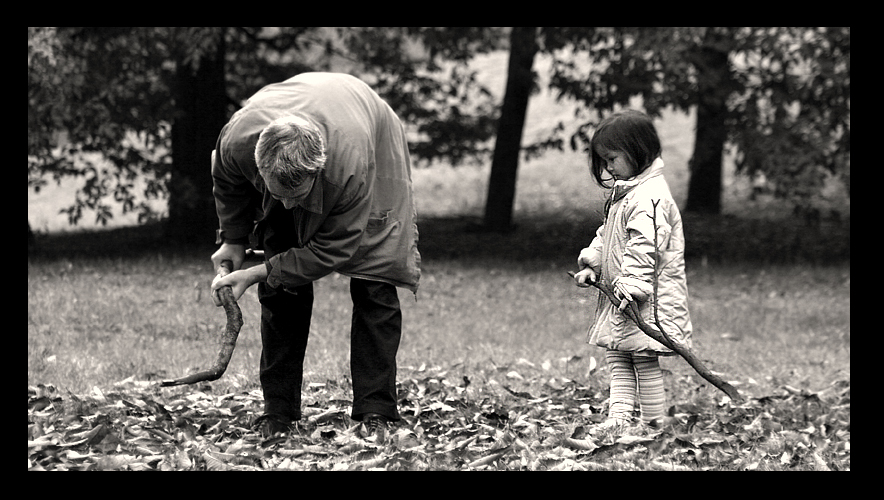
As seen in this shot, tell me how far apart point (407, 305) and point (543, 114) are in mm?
15767

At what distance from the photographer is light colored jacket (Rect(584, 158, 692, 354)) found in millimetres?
4344

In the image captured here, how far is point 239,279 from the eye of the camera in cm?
440

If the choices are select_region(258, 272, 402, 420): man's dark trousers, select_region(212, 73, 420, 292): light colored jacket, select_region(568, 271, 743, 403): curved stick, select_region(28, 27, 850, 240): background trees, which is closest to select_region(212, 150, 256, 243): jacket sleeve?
select_region(212, 73, 420, 292): light colored jacket

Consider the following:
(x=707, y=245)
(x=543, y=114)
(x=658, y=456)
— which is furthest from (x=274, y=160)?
(x=543, y=114)

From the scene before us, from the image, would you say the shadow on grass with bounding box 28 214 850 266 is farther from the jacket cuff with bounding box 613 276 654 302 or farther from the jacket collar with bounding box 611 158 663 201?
the jacket cuff with bounding box 613 276 654 302

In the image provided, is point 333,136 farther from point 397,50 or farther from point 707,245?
point 707,245

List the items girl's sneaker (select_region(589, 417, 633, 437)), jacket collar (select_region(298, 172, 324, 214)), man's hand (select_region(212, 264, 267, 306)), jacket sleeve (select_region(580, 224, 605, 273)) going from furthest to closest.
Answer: girl's sneaker (select_region(589, 417, 633, 437)) < jacket sleeve (select_region(580, 224, 605, 273)) < man's hand (select_region(212, 264, 267, 306)) < jacket collar (select_region(298, 172, 324, 214))

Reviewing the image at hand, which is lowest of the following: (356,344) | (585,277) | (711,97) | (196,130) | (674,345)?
(356,344)

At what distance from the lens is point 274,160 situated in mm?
3973

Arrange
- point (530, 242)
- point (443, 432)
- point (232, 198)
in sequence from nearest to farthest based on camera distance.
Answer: point (232, 198) → point (443, 432) → point (530, 242)

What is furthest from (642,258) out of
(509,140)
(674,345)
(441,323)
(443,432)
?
(509,140)

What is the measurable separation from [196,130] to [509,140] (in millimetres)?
4724

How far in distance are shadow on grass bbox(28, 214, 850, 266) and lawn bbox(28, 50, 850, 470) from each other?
0.29ft

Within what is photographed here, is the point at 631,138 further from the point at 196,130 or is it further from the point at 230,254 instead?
the point at 196,130
